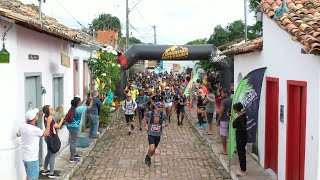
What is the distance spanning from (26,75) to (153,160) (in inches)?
169

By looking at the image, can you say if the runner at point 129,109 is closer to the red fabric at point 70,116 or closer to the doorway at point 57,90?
the doorway at point 57,90

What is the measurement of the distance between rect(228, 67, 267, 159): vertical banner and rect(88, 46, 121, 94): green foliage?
886 centimetres

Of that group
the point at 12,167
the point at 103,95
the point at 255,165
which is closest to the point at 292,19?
the point at 255,165

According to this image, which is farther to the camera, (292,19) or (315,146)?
(292,19)

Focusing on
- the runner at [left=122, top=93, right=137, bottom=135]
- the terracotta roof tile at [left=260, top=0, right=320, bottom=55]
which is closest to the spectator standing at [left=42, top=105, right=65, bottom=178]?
the terracotta roof tile at [left=260, top=0, right=320, bottom=55]

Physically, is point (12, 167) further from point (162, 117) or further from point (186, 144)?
point (186, 144)

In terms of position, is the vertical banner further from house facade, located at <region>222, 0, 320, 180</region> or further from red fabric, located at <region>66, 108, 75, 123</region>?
red fabric, located at <region>66, 108, 75, 123</region>

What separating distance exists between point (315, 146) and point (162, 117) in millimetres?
5038

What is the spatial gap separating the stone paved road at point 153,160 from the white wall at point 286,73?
169cm

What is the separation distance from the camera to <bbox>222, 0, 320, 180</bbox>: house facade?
6.50 metres

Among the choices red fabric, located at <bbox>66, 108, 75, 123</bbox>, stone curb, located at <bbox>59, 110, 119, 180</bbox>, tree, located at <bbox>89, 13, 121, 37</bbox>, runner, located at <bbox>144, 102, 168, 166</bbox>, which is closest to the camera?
stone curb, located at <bbox>59, 110, 119, 180</bbox>

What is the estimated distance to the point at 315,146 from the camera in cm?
641

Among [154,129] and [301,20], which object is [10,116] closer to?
[154,129]

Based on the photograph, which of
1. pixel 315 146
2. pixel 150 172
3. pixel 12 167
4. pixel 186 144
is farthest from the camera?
pixel 186 144
